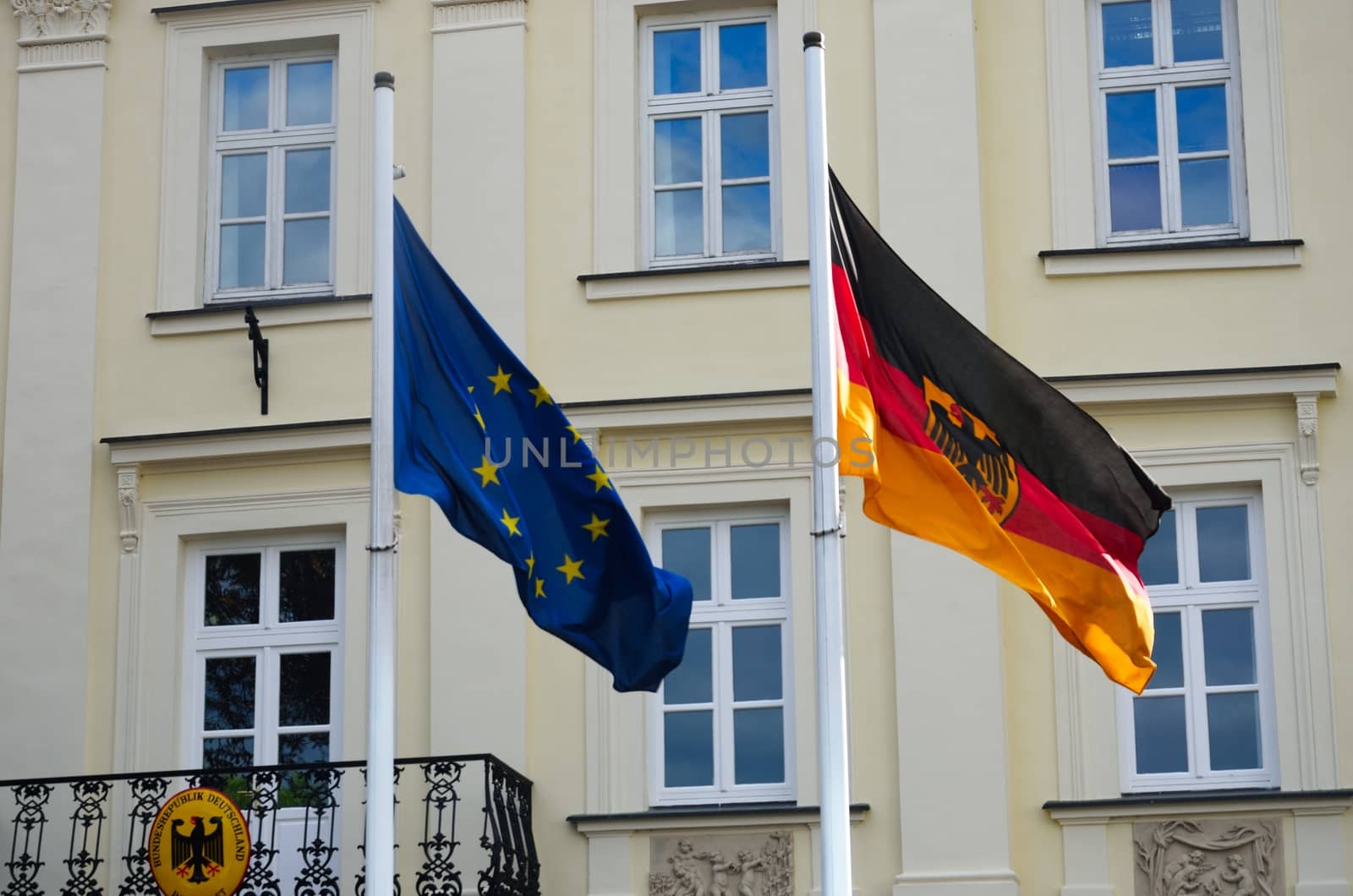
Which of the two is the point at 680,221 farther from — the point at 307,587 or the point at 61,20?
the point at 61,20

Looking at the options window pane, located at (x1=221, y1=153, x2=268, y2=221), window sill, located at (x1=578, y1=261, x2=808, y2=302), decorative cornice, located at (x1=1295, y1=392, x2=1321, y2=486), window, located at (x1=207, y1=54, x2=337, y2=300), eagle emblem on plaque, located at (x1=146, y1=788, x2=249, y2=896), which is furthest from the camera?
window pane, located at (x1=221, y1=153, x2=268, y2=221)

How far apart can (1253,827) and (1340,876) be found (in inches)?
20.6

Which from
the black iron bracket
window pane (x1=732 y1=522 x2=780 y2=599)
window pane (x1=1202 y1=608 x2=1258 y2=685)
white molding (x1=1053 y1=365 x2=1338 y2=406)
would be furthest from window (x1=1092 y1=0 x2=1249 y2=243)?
the black iron bracket

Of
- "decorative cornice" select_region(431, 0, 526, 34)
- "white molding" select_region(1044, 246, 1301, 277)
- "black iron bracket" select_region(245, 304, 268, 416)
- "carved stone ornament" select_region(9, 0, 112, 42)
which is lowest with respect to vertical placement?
"black iron bracket" select_region(245, 304, 268, 416)

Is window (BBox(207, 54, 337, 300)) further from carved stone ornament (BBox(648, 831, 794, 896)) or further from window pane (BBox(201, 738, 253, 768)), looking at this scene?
carved stone ornament (BBox(648, 831, 794, 896))

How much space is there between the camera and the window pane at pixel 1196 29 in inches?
553

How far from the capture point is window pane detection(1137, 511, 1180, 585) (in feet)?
43.7

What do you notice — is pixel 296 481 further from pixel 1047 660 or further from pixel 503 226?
pixel 1047 660

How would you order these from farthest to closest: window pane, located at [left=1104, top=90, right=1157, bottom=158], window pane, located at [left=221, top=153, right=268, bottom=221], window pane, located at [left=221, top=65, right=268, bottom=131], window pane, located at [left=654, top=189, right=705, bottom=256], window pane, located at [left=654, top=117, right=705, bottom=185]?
1. window pane, located at [left=221, top=65, right=268, bottom=131]
2. window pane, located at [left=221, top=153, right=268, bottom=221]
3. window pane, located at [left=654, top=117, right=705, bottom=185]
4. window pane, located at [left=654, top=189, right=705, bottom=256]
5. window pane, located at [left=1104, top=90, right=1157, bottom=158]

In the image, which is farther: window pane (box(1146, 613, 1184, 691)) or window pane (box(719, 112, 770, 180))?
window pane (box(719, 112, 770, 180))

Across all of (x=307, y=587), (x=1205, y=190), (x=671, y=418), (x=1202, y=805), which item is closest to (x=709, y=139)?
(x=671, y=418)

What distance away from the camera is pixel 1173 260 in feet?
44.2

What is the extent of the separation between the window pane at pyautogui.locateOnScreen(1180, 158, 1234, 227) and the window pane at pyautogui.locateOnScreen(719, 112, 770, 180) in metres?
2.55

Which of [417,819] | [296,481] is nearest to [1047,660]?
[417,819]
